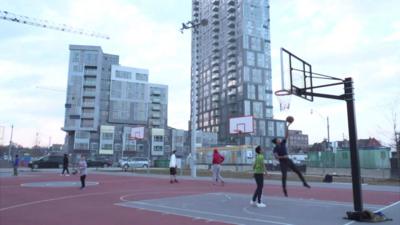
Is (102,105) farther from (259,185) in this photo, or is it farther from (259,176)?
(259,185)

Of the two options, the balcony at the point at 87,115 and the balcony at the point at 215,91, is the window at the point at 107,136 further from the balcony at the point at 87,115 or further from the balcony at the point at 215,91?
the balcony at the point at 215,91

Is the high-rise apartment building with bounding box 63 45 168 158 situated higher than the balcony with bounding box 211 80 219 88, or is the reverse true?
the balcony with bounding box 211 80 219 88

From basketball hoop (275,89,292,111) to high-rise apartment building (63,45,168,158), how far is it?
89.0m

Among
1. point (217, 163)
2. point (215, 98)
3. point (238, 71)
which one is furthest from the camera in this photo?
point (215, 98)

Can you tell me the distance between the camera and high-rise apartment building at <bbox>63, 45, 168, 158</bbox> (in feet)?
358

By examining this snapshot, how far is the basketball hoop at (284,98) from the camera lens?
13750 mm

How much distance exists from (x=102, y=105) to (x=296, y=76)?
346ft

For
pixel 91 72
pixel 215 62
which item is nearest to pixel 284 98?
pixel 91 72

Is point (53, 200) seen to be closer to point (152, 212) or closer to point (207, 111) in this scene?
point (152, 212)

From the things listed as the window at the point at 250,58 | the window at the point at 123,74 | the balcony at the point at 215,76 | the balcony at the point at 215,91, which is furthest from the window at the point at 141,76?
the window at the point at 250,58

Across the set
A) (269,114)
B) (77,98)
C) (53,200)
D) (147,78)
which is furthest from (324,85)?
(269,114)

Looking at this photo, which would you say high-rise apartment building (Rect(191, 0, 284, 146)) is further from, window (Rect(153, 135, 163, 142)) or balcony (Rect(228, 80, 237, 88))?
window (Rect(153, 135, 163, 142))

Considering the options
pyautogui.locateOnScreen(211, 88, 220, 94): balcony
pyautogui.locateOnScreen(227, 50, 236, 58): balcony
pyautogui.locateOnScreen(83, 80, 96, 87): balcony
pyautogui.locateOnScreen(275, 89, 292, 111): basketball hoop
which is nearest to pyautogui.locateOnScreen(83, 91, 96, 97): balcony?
pyautogui.locateOnScreen(83, 80, 96, 87): balcony

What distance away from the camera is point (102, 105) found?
115 metres
